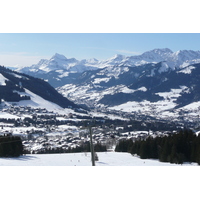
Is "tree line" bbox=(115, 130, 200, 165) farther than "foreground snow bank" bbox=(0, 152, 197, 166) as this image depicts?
Yes

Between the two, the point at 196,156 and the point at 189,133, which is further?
the point at 189,133

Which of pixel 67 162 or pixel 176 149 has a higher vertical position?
pixel 176 149

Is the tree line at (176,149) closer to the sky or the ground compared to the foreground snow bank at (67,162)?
closer to the sky

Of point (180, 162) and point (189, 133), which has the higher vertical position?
point (189, 133)

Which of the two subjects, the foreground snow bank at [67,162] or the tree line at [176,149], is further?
the tree line at [176,149]

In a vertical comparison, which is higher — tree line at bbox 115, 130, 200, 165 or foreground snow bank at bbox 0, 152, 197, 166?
tree line at bbox 115, 130, 200, 165

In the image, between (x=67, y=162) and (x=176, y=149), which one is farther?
(x=176, y=149)
